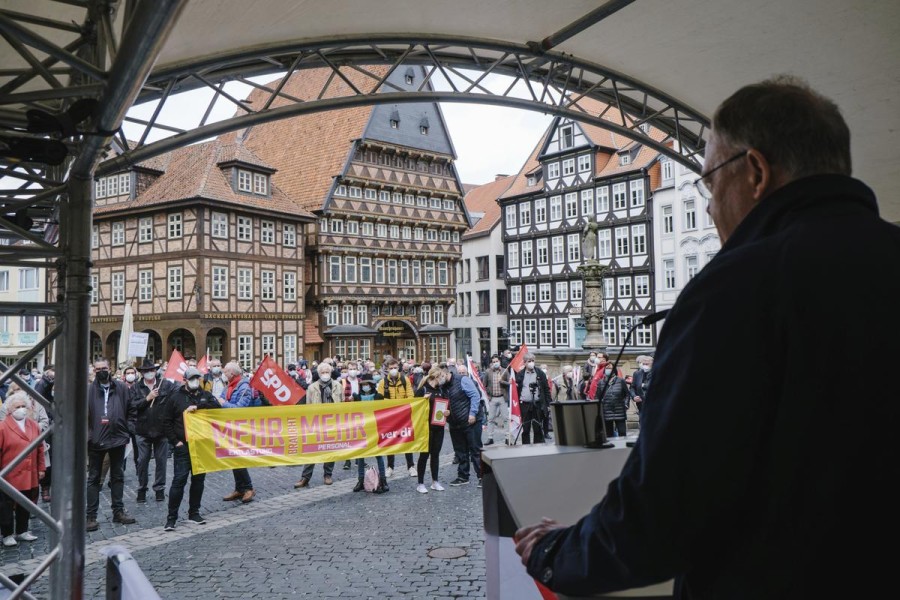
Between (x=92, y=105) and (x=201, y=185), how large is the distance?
1315 inches

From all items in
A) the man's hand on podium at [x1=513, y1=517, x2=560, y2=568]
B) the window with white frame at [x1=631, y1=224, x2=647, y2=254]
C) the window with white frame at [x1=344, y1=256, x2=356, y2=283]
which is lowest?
the man's hand on podium at [x1=513, y1=517, x2=560, y2=568]

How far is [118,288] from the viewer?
37.6m

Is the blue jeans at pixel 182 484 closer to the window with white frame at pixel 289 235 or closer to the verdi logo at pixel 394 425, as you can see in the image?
the verdi logo at pixel 394 425

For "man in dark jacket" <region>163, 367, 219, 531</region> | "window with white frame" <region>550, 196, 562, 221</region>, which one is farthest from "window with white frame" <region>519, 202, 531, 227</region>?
"man in dark jacket" <region>163, 367, 219, 531</region>

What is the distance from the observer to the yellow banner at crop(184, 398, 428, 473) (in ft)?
32.4

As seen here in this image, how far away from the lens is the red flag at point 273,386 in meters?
12.6

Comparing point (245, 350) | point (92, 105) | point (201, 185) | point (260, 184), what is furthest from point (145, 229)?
point (92, 105)

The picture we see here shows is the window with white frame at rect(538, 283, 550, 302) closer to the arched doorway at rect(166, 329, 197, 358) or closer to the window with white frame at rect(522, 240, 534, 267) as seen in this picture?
the window with white frame at rect(522, 240, 534, 267)

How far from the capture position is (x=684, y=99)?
28.2ft

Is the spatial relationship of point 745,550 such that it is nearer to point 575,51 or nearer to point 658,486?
point 658,486

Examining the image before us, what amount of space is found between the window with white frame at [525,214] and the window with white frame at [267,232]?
62.4 feet

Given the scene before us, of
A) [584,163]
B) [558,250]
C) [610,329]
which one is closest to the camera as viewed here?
[610,329]

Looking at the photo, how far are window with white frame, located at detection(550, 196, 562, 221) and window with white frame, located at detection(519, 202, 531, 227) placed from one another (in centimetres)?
217

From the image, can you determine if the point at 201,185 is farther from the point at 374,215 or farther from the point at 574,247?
the point at 574,247
